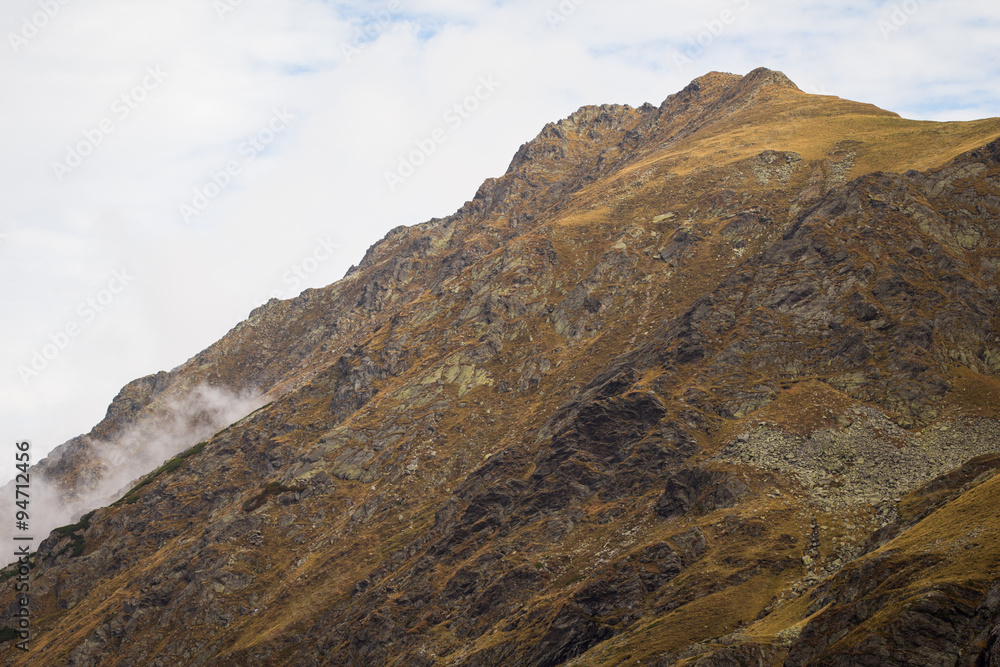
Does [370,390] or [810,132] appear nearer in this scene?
[370,390]

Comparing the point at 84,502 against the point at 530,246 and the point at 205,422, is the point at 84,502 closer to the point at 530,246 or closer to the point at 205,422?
the point at 205,422

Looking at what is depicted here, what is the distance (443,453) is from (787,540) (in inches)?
2033

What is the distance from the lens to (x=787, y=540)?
56969 millimetres

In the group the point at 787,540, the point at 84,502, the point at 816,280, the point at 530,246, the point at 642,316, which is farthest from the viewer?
the point at 84,502

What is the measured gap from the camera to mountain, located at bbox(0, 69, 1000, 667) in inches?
2087

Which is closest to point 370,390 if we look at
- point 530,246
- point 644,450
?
point 530,246

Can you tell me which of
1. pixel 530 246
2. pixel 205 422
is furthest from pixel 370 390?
pixel 205 422

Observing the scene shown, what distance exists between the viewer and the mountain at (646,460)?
2087 inches

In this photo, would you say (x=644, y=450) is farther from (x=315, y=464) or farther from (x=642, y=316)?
(x=315, y=464)

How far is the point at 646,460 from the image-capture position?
2963 inches

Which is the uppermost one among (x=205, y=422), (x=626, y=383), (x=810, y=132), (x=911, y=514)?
(x=205, y=422)

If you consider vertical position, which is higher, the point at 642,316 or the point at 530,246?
the point at 530,246

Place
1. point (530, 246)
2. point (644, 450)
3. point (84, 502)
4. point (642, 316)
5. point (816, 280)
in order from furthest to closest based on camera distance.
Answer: point (84, 502) < point (530, 246) < point (642, 316) < point (816, 280) < point (644, 450)

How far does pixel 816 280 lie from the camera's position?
284 ft
